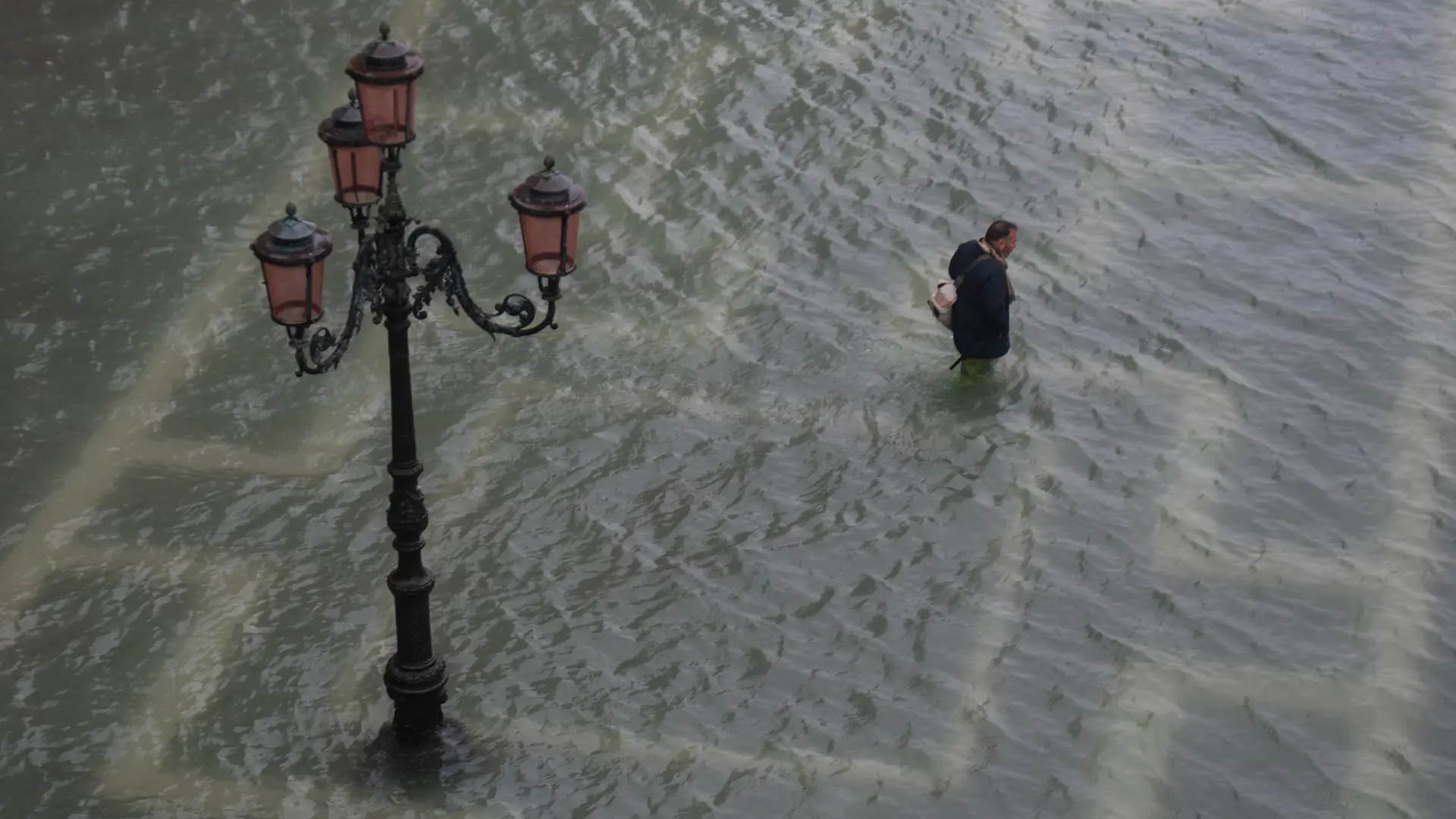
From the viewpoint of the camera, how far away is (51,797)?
11805 mm

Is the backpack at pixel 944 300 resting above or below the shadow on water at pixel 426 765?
above

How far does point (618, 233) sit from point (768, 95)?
291cm

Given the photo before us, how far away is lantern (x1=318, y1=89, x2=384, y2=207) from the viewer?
1066 cm

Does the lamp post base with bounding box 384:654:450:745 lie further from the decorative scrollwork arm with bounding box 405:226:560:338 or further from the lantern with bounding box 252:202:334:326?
the lantern with bounding box 252:202:334:326

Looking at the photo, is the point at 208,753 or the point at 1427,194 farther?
the point at 1427,194

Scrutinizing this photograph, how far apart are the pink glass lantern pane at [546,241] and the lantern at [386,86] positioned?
788 mm

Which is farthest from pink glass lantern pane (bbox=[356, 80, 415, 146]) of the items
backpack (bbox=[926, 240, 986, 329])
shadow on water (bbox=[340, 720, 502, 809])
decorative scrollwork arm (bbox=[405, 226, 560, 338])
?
backpack (bbox=[926, 240, 986, 329])

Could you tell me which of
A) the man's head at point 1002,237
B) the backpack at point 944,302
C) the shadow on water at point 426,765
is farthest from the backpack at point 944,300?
the shadow on water at point 426,765

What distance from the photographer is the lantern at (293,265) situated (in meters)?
10.2

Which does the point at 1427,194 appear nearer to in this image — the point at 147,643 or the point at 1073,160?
the point at 1073,160

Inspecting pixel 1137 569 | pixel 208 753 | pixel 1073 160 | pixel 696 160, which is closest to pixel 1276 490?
pixel 1137 569

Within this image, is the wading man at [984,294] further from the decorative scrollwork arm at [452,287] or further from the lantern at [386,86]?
the lantern at [386,86]

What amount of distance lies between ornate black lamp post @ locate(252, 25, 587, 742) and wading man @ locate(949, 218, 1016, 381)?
183 inches

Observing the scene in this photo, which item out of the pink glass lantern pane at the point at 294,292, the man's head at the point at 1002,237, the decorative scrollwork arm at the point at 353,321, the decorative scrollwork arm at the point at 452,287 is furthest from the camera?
the man's head at the point at 1002,237
